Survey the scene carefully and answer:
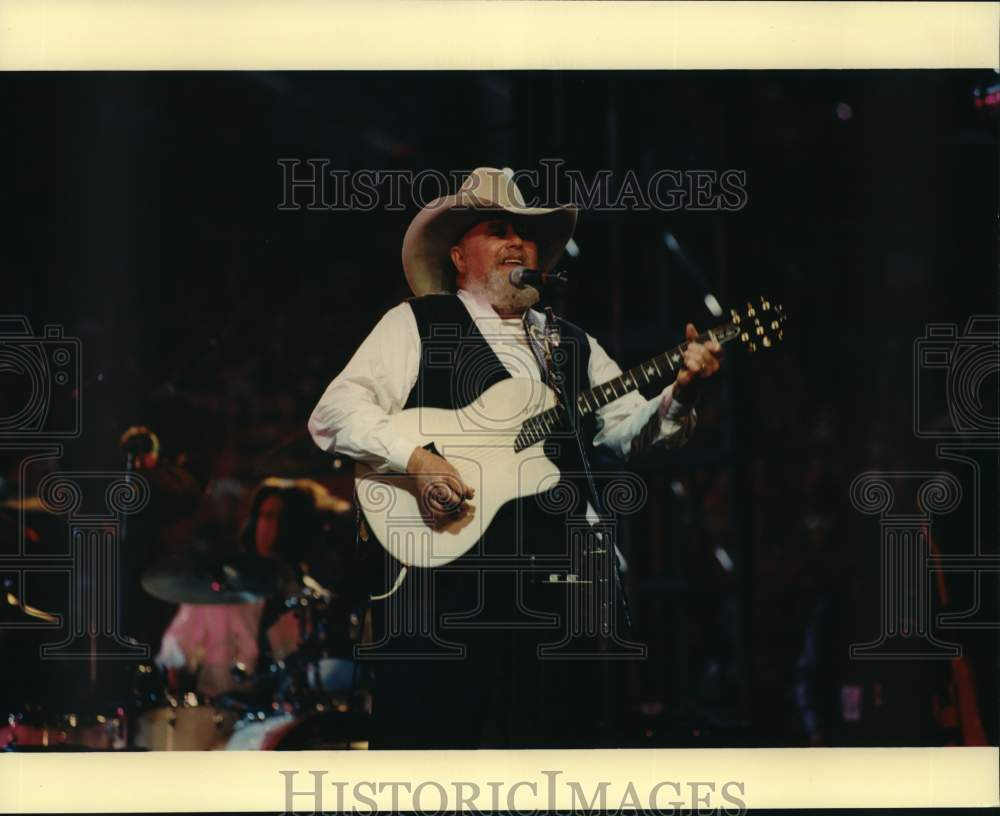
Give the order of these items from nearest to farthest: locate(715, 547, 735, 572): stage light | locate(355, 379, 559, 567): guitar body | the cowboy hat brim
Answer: locate(355, 379, 559, 567): guitar body → the cowboy hat brim → locate(715, 547, 735, 572): stage light

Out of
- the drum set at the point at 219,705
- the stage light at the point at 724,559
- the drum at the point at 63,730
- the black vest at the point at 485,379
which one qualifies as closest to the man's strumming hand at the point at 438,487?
the black vest at the point at 485,379

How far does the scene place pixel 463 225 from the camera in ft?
18.9

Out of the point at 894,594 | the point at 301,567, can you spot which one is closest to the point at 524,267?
the point at 301,567

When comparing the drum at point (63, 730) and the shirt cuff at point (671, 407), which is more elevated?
the shirt cuff at point (671, 407)

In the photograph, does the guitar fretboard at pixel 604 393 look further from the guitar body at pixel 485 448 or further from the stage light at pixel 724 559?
the stage light at pixel 724 559

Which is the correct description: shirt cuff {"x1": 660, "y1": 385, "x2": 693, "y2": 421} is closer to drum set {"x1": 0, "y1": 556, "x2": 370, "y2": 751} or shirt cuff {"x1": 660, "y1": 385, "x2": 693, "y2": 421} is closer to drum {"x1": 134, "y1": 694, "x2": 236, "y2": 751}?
drum set {"x1": 0, "y1": 556, "x2": 370, "y2": 751}

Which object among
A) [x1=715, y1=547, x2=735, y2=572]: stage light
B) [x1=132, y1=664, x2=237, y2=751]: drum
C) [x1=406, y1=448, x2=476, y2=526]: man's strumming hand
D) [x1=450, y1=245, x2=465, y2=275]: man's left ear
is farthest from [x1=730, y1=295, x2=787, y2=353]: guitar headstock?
[x1=132, y1=664, x2=237, y2=751]: drum

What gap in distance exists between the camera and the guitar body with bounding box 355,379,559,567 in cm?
563

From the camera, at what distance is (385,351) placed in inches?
225

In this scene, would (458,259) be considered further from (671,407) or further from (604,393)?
(671,407)

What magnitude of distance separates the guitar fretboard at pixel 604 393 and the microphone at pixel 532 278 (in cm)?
41

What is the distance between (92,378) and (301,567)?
38.5 inches

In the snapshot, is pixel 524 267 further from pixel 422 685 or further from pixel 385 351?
pixel 422 685

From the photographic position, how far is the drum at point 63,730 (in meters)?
5.70
